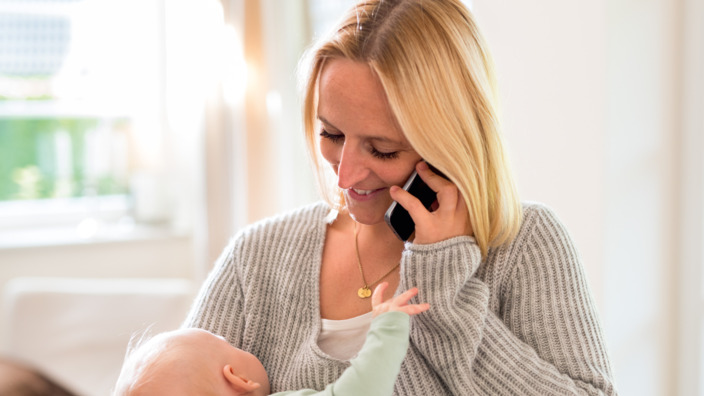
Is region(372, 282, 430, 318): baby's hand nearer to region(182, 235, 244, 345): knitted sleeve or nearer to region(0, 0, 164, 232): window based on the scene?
region(182, 235, 244, 345): knitted sleeve

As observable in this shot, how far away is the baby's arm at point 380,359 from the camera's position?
3.67 feet

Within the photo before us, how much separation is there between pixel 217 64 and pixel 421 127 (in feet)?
7.10

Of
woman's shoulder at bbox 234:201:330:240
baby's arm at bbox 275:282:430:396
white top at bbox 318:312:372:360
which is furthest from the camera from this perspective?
woman's shoulder at bbox 234:201:330:240

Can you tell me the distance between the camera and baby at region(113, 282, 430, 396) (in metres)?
1.13

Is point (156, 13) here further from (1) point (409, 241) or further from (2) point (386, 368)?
(2) point (386, 368)

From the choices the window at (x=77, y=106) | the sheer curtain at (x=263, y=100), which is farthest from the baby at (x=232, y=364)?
the window at (x=77, y=106)

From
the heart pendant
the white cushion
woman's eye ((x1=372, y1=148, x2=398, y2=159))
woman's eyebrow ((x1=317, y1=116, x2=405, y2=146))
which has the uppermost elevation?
woman's eyebrow ((x1=317, y1=116, x2=405, y2=146))

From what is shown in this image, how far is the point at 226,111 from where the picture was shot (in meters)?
3.32

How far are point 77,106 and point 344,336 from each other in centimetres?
315

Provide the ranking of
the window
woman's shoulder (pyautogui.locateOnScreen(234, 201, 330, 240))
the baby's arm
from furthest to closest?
the window, woman's shoulder (pyautogui.locateOnScreen(234, 201, 330, 240)), the baby's arm

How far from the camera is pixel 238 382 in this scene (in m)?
1.24

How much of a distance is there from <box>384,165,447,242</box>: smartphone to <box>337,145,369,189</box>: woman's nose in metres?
0.10

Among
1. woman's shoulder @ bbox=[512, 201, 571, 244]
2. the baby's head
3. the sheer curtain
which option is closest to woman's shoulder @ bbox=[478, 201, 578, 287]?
woman's shoulder @ bbox=[512, 201, 571, 244]

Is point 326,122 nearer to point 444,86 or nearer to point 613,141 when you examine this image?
point 444,86
